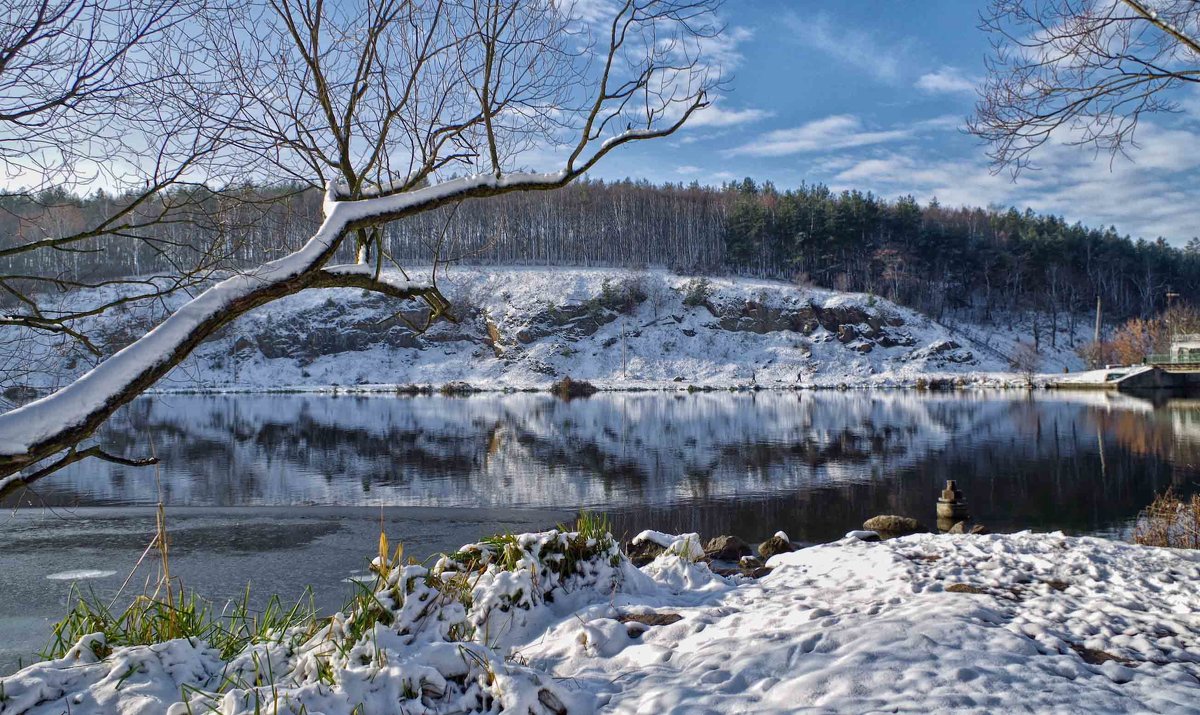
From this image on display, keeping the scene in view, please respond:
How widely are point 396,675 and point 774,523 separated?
33.6ft

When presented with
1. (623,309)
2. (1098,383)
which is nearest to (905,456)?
(1098,383)

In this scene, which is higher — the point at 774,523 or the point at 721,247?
the point at 721,247

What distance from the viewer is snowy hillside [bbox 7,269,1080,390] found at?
60656mm

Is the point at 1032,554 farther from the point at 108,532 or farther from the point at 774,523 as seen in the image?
the point at 108,532

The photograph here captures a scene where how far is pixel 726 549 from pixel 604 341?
5503 centimetres

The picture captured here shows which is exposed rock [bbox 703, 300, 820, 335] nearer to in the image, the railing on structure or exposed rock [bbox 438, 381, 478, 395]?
exposed rock [bbox 438, 381, 478, 395]

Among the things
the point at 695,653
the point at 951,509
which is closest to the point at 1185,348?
the point at 951,509

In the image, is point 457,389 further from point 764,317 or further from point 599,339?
point 764,317

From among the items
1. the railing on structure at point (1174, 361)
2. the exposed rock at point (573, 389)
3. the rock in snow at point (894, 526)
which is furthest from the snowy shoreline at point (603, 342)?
the rock in snow at point (894, 526)

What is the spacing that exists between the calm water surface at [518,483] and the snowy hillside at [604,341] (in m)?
27.3

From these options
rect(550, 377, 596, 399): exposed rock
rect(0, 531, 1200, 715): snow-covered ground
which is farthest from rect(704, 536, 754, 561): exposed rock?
rect(550, 377, 596, 399): exposed rock

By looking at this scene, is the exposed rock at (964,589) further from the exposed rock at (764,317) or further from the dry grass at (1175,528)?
the exposed rock at (764,317)

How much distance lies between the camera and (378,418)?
113 ft

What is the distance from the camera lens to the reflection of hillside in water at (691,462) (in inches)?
576
